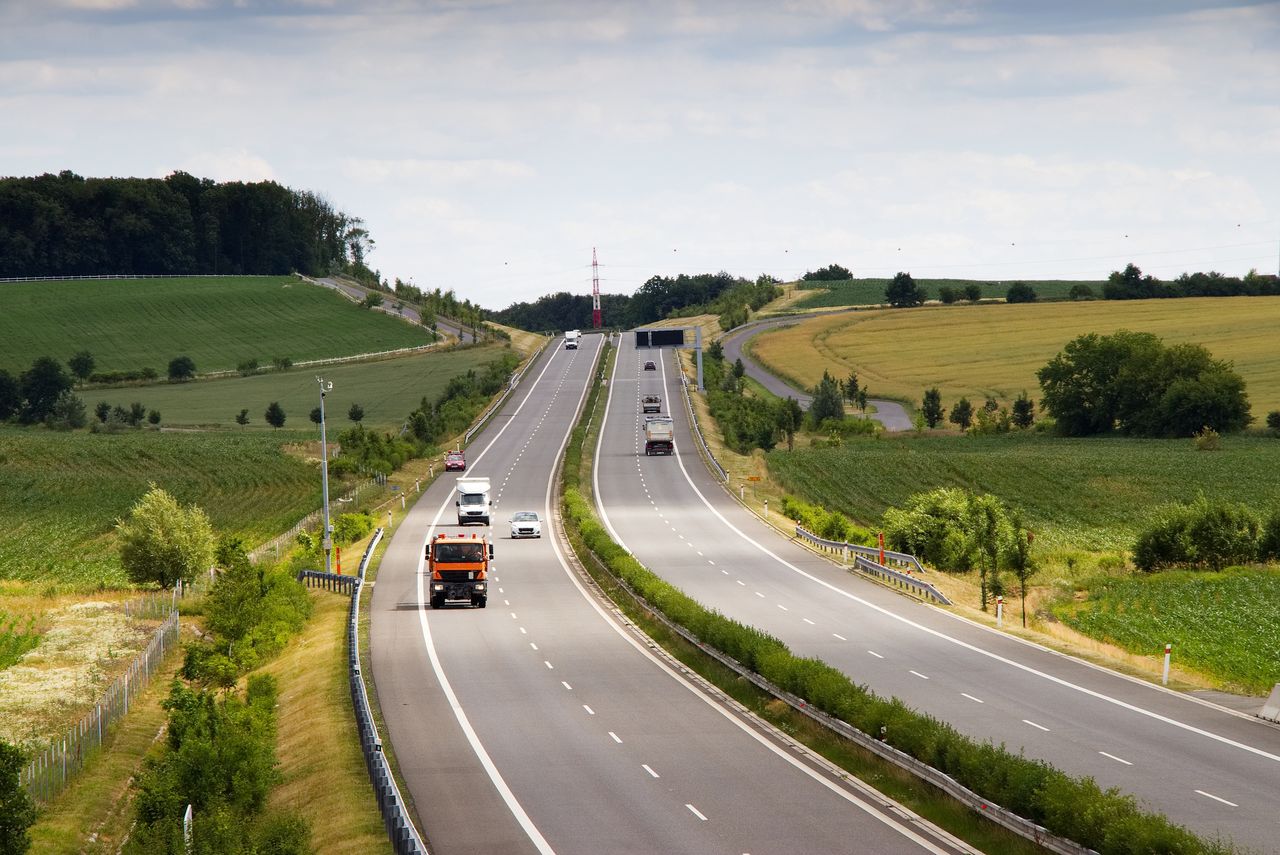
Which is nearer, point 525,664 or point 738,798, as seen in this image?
point 738,798

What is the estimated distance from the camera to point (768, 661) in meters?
32.6

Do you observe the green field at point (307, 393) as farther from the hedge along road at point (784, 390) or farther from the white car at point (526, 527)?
the white car at point (526, 527)

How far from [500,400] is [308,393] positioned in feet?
86.6

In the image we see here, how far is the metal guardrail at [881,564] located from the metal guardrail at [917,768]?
45.1 feet

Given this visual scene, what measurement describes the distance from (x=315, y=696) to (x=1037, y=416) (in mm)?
104554

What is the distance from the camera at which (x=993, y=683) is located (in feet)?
113

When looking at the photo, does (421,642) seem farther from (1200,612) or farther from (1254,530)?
(1254,530)

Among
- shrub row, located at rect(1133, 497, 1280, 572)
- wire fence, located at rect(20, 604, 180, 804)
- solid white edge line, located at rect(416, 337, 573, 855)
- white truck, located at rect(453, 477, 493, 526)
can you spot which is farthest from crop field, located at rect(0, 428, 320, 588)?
shrub row, located at rect(1133, 497, 1280, 572)

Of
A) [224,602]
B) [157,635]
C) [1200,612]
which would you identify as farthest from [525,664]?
[1200,612]

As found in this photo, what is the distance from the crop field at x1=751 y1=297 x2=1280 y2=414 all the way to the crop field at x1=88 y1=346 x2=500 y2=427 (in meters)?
41.4

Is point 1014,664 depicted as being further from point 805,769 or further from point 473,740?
point 473,740

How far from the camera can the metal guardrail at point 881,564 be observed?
49250 millimetres

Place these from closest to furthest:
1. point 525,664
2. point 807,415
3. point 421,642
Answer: point 525,664 → point 421,642 → point 807,415

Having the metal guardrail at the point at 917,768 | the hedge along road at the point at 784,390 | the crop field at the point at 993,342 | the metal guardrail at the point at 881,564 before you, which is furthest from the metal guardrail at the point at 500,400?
the metal guardrail at the point at 917,768
